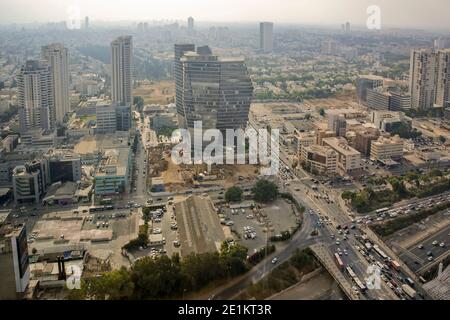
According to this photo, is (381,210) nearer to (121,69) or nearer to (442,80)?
(442,80)

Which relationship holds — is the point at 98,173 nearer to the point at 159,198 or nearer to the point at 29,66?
the point at 159,198

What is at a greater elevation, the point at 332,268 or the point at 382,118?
the point at 382,118

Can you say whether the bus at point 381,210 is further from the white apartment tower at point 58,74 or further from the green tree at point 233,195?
the white apartment tower at point 58,74

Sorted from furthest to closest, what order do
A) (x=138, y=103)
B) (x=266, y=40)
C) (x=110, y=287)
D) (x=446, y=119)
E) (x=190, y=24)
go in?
(x=266, y=40) < (x=190, y=24) < (x=138, y=103) < (x=446, y=119) < (x=110, y=287)

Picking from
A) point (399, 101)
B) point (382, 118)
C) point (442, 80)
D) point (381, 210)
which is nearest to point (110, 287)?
point (381, 210)

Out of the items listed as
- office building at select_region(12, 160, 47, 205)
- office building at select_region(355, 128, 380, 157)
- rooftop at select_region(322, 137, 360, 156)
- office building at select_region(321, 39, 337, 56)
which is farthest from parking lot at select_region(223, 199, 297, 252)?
office building at select_region(321, 39, 337, 56)

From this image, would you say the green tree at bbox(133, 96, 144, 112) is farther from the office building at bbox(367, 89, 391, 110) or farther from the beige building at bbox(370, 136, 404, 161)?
the beige building at bbox(370, 136, 404, 161)
